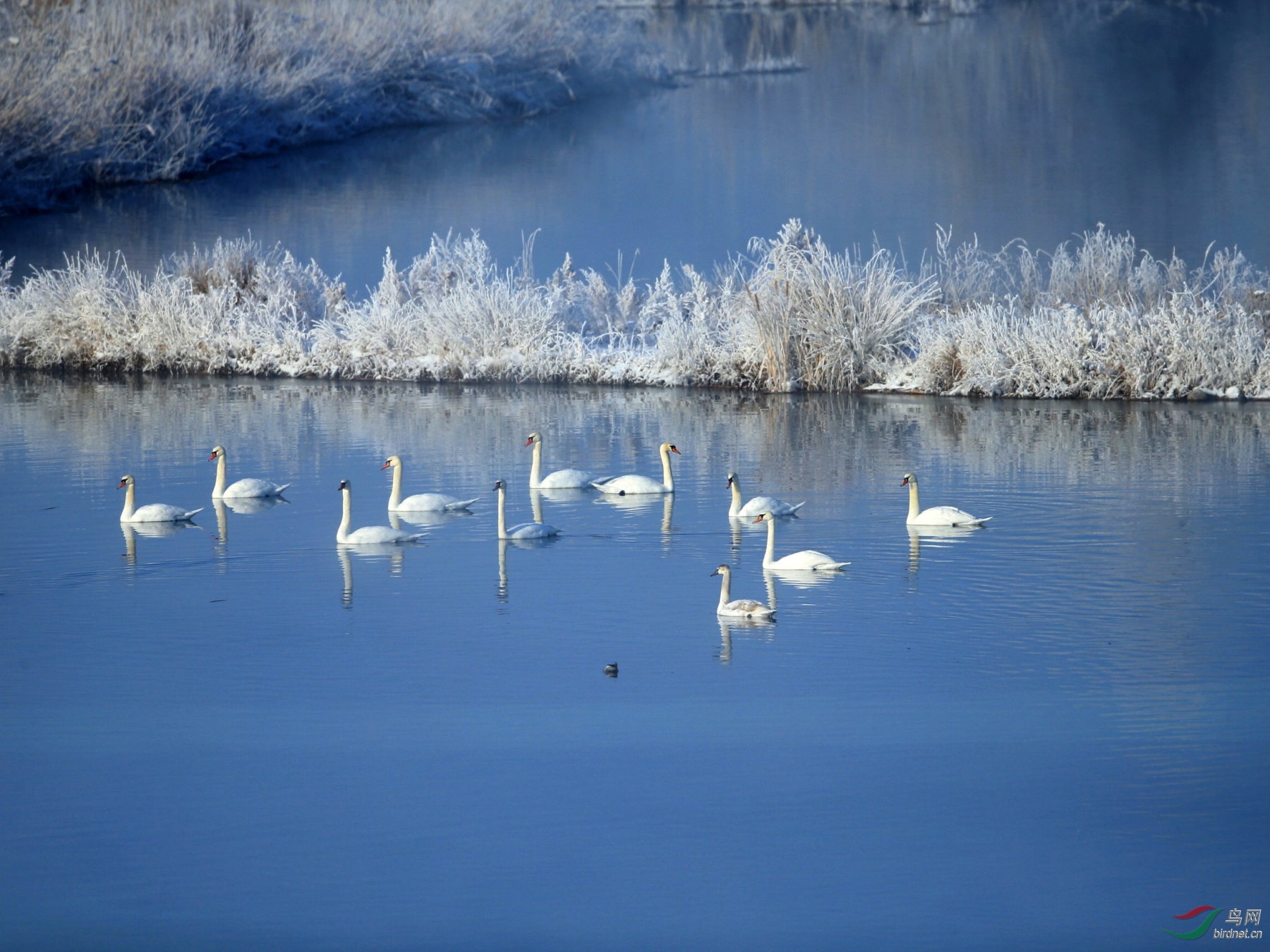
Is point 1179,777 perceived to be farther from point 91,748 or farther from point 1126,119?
point 1126,119

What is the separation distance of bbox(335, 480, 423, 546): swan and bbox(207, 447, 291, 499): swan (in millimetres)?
1763

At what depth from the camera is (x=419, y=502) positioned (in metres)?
13.3

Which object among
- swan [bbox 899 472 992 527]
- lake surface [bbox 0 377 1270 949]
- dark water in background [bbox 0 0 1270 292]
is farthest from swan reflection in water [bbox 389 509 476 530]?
dark water in background [bbox 0 0 1270 292]

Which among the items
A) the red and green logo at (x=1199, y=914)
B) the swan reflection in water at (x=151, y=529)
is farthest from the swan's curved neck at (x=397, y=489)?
the red and green logo at (x=1199, y=914)

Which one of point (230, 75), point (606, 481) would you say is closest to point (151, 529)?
point (606, 481)

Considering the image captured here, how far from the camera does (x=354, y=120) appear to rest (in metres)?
39.9

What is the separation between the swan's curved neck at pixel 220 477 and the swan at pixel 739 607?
551 centimetres

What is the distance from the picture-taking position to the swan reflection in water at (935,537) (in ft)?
38.4

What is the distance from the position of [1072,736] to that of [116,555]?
677 centimetres

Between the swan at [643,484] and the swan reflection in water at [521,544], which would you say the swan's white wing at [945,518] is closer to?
the swan at [643,484]

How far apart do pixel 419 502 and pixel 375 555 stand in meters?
1.41

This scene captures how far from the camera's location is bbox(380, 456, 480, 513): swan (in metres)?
13.3

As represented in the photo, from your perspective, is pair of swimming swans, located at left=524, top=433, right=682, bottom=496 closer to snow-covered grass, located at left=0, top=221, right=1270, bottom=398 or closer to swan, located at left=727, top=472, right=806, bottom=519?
swan, located at left=727, top=472, right=806, bottom=519

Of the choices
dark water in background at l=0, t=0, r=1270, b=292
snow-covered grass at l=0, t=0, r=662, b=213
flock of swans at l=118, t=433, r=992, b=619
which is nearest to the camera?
flock of swans at l=118, t=433, r=992, b=619
